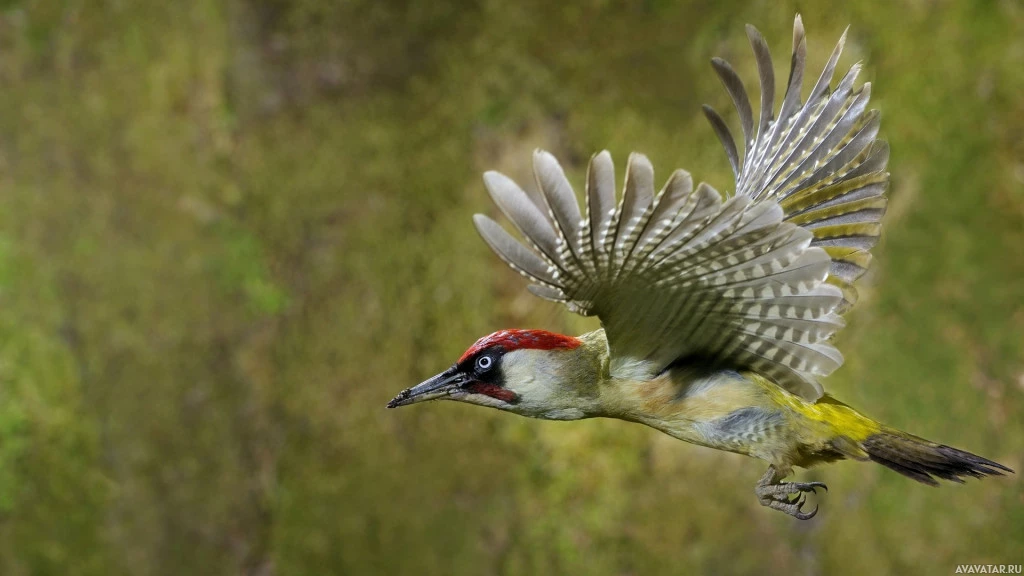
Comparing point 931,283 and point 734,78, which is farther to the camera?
point 931,283

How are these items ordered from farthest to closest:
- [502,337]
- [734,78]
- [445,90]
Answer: [445,90] → [734,78] → [502,337]

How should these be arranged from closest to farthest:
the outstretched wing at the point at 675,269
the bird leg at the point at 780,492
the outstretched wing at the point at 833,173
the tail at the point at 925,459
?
the outstretched wing at the point at 675,269
the tail at the point at 925,459
the bird leg at the point at 780,492
the outstretched wing at the point at 833,173

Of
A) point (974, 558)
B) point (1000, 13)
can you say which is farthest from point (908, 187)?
point (974, 558)

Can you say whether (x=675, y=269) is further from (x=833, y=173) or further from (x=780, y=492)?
(x=833, y=173)

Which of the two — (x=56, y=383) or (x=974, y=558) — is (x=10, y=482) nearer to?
(x=56, y=383)

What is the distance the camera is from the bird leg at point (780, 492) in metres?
2.87

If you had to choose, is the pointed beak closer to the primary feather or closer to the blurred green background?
the primary feather

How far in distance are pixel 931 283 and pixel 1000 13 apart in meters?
1.49

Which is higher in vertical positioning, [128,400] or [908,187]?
[128,400]

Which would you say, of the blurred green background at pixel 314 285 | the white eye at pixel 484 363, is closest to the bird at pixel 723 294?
the white eye at pixel 484 363

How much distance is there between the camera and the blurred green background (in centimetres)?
631

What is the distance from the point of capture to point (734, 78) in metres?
3.07

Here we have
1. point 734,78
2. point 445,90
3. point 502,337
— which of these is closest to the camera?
point 502,337

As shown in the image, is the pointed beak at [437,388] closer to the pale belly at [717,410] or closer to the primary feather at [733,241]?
the primary feather at [733,241]
